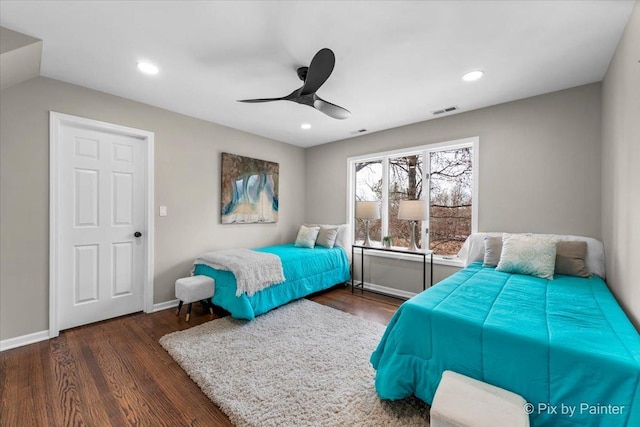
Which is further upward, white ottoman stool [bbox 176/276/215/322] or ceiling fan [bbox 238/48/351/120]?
ceiling fan [bbox 238/48/351/120]

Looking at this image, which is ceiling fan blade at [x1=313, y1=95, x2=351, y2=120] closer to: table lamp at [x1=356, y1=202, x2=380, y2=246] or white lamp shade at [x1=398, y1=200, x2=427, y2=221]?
white lamp shade at [x1=398, y1=200, x2=427, y2=221]

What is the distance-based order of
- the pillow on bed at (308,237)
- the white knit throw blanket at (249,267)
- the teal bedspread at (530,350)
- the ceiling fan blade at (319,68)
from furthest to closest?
the pillow on bed at (308,237) → the white knit throw blanket at (249,267) → the ceiling fan blade at (319,68) → the teal bedspread at (530,350)

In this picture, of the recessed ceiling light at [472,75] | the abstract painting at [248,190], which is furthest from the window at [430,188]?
the abstract painting at [248,190]

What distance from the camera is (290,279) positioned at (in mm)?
3350

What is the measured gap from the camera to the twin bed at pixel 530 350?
1104 millimetres

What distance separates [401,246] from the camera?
404 cm

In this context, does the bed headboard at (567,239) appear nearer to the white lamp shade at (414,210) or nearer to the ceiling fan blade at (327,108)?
the white lamp shade at (414,210)

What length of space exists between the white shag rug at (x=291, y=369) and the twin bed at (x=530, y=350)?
223mm

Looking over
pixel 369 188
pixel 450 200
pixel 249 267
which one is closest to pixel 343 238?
pixel 369 188

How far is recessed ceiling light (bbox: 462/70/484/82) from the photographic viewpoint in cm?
238

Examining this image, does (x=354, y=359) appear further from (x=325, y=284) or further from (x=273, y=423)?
(x=325, y=284)

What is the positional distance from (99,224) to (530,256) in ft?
14.3

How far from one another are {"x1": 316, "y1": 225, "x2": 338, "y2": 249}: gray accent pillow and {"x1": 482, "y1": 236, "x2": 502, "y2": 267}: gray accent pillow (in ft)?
6.94

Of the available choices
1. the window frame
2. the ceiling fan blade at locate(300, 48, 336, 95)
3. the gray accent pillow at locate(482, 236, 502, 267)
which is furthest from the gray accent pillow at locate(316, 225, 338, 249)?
the ceiling fan blade at locate(300, 48, 336, 95)
